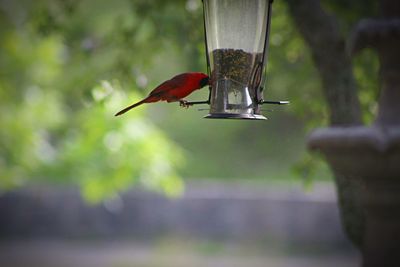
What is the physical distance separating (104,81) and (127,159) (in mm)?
2781

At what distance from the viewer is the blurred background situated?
5730 mm

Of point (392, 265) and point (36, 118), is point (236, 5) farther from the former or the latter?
point (36, 118)

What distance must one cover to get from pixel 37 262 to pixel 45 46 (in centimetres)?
284

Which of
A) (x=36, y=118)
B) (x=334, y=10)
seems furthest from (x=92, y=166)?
(x=334, y=10)

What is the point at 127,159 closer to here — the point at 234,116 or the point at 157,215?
the point at 157,215

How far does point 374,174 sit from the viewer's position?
4.30 metres

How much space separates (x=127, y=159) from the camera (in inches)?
296

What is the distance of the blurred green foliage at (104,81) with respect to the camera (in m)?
5.49

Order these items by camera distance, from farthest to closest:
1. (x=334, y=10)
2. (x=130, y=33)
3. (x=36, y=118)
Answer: (x=36, y=118) < (x=334, y=10) < (x=130, y=33)

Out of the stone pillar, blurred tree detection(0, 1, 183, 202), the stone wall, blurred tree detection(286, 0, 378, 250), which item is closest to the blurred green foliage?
blurred tree detection(0, 1, 183, 202)

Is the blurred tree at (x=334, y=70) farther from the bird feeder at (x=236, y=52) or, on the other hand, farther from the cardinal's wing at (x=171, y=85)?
the cardinal's wing at (x=171, y=85)

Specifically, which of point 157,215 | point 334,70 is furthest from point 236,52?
point 157,215

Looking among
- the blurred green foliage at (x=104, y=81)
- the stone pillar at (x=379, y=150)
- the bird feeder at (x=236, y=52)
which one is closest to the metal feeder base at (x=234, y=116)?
the bird feeder at (x=236, y=52)

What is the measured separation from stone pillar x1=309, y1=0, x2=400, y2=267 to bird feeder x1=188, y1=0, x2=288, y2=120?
94cm
